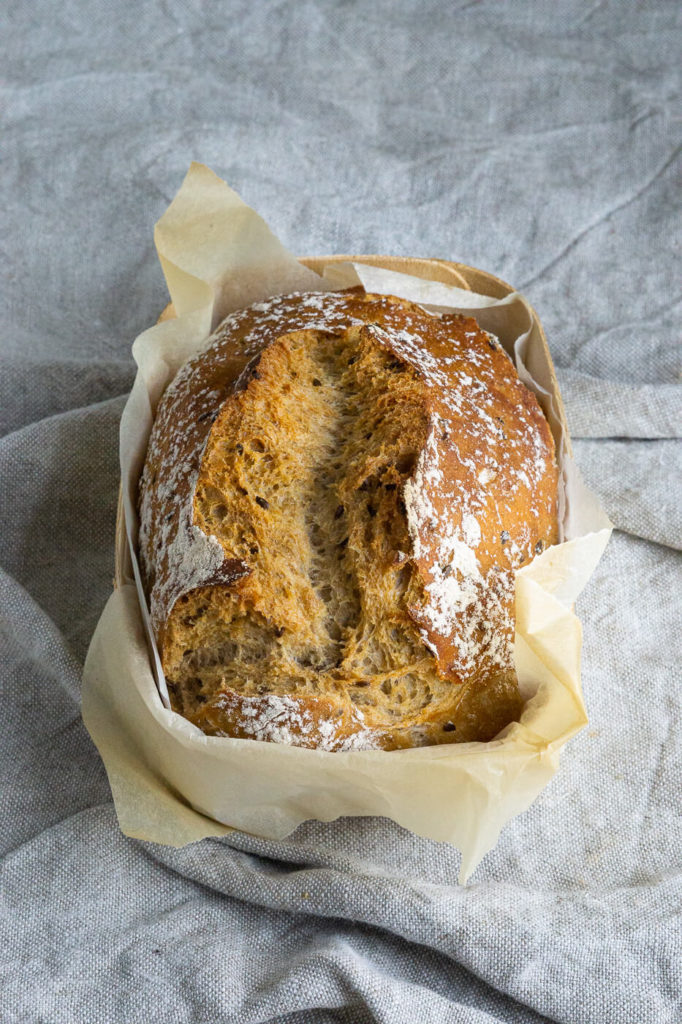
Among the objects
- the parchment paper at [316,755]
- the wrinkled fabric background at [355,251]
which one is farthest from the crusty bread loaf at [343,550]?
the wrinkled fabric background at [355,251]

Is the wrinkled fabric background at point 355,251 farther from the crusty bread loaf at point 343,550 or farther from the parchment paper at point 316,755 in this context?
the crusty bread loaf at point 343,550

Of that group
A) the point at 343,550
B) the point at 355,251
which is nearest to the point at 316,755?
the point at 343,550

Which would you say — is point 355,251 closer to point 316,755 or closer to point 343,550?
point 343,550

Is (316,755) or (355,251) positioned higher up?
(355,251)

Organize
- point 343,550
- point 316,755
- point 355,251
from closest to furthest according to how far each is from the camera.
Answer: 1. point 316,755
2. point 343,550
3. point 355,251

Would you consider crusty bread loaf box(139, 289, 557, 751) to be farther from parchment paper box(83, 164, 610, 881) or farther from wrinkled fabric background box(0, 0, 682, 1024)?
wrinkled fabric background box(0, 0, 682, 1024)

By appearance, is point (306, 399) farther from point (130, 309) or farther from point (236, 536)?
point (130, 309)
